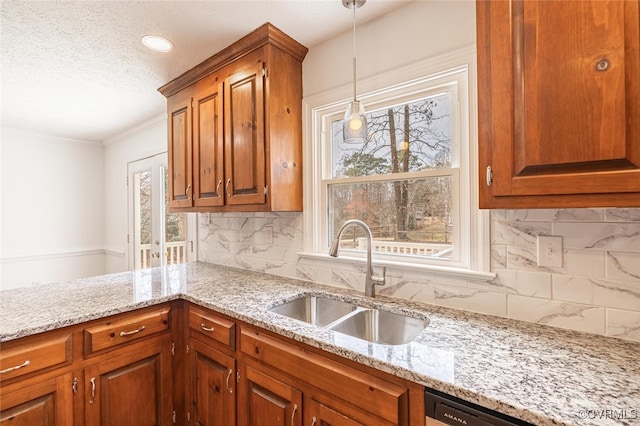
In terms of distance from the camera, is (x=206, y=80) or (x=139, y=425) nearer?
(x=139, y=425)

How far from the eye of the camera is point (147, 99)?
9.30 feet

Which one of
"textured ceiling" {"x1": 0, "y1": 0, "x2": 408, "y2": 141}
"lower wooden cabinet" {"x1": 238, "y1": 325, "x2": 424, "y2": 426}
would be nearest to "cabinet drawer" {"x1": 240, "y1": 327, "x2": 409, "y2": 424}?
"lower wooden cabinet" {"x1": 238, "y1": 325, "x2": 424, "y2": 426}

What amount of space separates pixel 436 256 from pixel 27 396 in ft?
6.26

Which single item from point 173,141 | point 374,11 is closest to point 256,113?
point 374,11

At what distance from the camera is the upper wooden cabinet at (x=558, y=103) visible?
2.65 feet

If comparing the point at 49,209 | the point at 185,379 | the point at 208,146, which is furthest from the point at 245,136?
the point at 49,209

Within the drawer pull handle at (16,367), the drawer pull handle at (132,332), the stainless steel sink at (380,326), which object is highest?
the stainless steel sink at (380,326)

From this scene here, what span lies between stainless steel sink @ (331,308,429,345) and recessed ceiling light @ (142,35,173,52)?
6.29 ft

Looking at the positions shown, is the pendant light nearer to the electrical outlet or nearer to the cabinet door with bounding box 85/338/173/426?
the electrical outlet

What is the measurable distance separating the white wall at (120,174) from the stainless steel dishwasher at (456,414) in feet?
11.1

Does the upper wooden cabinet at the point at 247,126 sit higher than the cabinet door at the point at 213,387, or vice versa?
the upper wooden cabinet at the point at 247,126

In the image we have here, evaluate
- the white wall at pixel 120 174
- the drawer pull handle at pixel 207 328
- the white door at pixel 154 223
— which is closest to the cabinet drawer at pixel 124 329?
the drawer pull handle at pixel 207 328

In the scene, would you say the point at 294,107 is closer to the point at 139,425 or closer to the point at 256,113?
the point at 256,113

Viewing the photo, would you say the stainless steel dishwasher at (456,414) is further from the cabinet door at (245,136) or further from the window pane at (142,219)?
the window pane at (142,219)
